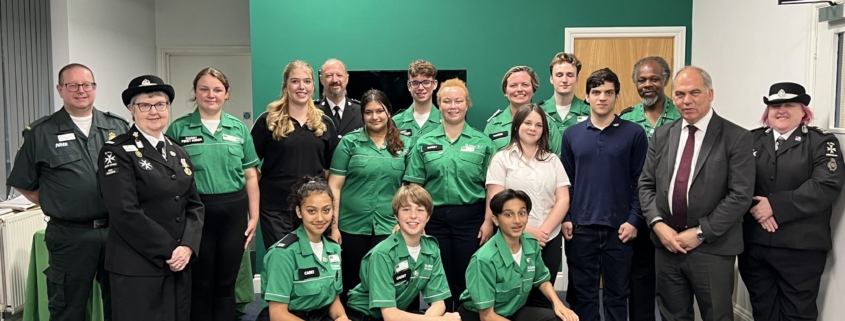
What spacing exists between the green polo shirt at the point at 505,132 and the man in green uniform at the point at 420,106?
1.10 ft

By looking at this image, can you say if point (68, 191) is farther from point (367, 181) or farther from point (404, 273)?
point (404, 273)

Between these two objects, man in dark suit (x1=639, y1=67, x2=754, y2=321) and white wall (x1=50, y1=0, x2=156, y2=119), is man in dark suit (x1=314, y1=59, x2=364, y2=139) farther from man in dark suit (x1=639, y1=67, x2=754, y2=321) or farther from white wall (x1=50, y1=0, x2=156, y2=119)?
white wall (x1=50, y1=0, x2=156, y2=119)

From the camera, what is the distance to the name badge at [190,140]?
9.79 ft

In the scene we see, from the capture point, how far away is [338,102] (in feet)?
12.9

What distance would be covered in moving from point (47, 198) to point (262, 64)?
2016mm

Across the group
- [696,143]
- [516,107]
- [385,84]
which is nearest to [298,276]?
[516,107]

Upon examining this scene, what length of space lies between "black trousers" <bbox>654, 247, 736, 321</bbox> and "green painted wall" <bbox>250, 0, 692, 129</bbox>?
2.10 metres

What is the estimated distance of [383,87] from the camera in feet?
15.4

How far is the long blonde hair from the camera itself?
3283 millimetres

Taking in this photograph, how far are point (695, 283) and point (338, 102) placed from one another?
2336mm

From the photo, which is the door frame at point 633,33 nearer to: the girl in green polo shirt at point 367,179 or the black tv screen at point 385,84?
the black tv screen at point 385,84

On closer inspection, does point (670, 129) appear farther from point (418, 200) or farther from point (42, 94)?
point (42, 94)

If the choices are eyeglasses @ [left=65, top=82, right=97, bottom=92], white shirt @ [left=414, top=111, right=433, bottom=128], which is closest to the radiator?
eyeglasses @ [left=65, top=82, right=97, bottom=92]

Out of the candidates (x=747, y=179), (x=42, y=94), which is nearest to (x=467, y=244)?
(x=747, y=179)
